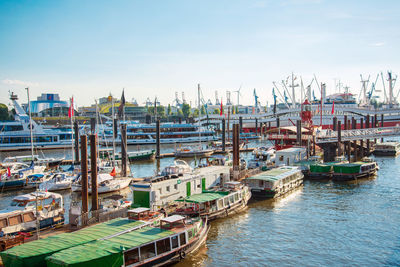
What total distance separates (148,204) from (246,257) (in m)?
9.76

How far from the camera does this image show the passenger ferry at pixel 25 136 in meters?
100

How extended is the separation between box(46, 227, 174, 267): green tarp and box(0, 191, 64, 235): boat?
684cm

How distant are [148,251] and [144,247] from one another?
1.72 ft

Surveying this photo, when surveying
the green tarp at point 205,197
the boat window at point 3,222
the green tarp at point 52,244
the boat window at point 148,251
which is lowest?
the boat window at point 148,251

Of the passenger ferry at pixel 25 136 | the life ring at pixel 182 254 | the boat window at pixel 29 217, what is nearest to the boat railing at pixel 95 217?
the boat window at pixel 29 217

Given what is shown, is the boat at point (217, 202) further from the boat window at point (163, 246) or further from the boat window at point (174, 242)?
the boat window at point (163, 246)

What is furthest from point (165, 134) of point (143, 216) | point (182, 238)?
point (182, 238)

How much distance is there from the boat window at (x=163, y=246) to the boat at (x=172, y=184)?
22.8 ft

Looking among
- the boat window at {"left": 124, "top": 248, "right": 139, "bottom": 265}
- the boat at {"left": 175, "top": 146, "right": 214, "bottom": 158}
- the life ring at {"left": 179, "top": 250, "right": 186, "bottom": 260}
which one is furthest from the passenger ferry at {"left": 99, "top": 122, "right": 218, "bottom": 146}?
the boat window at {"left": 124, "top": 248, "right": 139, "bottom": 265}

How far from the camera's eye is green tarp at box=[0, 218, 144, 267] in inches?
725

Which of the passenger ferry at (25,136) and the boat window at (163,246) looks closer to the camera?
the boat window at (163,246)

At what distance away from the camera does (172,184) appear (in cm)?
3234

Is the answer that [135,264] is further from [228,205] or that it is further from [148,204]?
[228,205]

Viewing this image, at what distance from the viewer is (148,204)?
98.1ft
